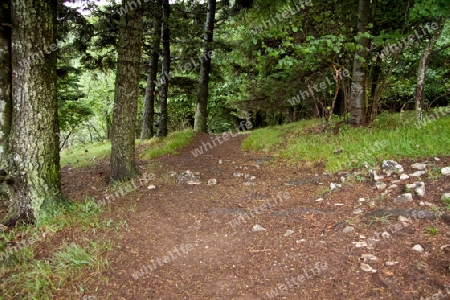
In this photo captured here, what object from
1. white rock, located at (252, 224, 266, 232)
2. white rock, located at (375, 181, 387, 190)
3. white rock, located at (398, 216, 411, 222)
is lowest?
white rock, located at (252, 224, 266, 232)

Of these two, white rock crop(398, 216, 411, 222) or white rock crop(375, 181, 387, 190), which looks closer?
white rock crop(398, 216, 411, 222)

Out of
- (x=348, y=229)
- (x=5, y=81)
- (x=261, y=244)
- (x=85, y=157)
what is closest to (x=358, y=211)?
(x=348, y=229)

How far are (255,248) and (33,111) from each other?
144 inches

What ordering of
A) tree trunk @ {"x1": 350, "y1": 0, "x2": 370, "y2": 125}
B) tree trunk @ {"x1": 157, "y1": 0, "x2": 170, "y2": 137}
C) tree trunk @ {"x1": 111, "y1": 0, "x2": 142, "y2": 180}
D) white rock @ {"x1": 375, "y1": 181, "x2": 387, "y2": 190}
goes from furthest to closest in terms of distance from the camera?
tree trunk @ {"x1": 157, "y1": 0, "x2": 170, "y2": 137}
tree trunk @ {"x1": 350, "y1": 0, "x2": 370, "y2": 125}
tree trunk @ {"x1": 111, "y1": 0, "x2": 142, "y2": 180}
white rock @ {"x1": 375, "y1": 181, "x2": 387, "y2": 190}

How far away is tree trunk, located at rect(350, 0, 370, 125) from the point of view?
22.7 feet

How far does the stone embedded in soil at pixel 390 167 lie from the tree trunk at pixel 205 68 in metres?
8.39

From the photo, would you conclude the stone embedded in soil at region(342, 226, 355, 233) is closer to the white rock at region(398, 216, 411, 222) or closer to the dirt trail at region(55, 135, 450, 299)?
the dirt trail at region(55, 135, 450, 299)

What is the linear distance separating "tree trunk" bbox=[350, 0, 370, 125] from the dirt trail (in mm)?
2999

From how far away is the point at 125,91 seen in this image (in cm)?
553

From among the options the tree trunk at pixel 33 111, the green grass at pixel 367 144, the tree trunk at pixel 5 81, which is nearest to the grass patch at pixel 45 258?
the tree trunk at pixel 33 111

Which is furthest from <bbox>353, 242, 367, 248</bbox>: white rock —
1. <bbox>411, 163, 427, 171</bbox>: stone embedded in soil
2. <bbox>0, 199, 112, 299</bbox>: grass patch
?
<bbox>0, 199, 112, 299</bbox>: grass patch

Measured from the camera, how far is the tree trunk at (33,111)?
13.3 ft

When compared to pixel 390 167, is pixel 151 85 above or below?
above

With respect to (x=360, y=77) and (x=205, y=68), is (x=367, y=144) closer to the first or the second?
(x=360, y=77)
